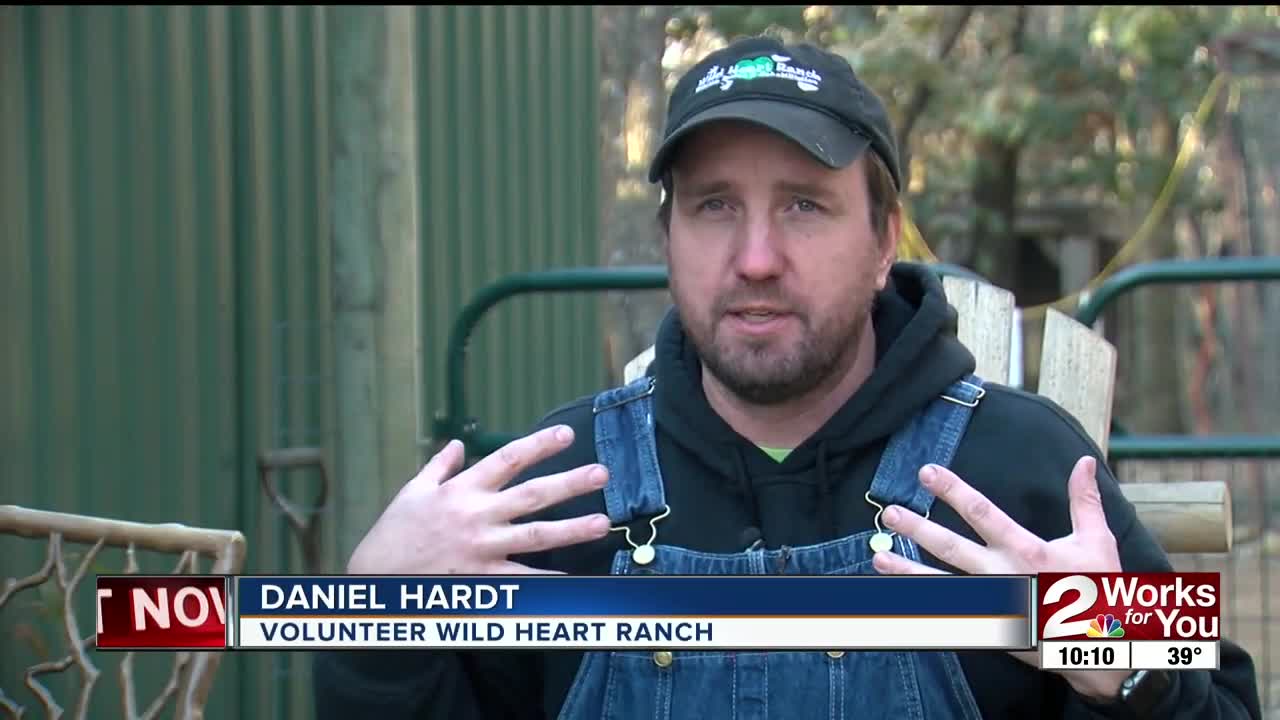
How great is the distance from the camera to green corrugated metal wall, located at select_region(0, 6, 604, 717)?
4488mm

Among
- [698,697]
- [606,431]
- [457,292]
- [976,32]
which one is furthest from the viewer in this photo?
[976,32]

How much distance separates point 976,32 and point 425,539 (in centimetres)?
2056

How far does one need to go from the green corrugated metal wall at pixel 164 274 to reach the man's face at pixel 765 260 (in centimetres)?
141

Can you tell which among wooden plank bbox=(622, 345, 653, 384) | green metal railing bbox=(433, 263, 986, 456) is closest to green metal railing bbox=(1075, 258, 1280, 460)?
green metal railing bbox=(433, 263, 986, 456)

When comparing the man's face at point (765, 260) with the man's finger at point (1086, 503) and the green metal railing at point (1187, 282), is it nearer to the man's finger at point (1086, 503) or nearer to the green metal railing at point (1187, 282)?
the man's finger at point (1086, 503)

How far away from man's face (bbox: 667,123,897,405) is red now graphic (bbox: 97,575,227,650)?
31.5 inches

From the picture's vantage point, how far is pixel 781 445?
2764 mm

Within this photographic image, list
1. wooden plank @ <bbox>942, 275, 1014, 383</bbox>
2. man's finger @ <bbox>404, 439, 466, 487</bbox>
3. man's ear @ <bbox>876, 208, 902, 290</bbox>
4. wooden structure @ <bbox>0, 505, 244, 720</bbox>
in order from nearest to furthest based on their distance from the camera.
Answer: man's finger @ <bbox>404, 439, 466, 487</bbox> → man's ear @ <bbox>876, 208, 902, 290</bbox> → wooden structure @ <bbox>0, 505, 244, 720</bbox> → wooden plank @ <bbox>942, 275, 1014, 383</bbox>

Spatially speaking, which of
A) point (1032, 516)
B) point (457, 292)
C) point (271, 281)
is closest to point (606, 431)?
point (1032, 516)

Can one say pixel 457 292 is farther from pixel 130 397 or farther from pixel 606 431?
pixel 606 431

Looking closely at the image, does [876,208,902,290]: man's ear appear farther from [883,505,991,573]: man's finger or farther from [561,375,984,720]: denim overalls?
[883,505,991,573]: man's finger

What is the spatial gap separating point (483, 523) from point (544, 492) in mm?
84

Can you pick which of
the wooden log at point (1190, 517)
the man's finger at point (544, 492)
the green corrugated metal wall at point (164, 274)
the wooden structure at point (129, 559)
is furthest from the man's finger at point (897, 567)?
the green corrugated metal wall at point (164, 274)

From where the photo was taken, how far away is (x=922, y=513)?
2547 millimetres
